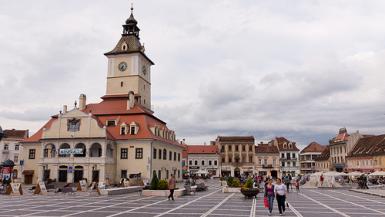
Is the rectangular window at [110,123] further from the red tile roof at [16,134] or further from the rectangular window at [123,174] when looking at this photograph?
the red tile roof at [16,134]

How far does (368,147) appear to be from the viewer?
260 ft

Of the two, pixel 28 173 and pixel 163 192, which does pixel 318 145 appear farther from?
pixel 163 192

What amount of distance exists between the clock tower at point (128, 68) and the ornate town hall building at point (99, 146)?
18.1 feet

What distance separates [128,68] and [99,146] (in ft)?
61.0

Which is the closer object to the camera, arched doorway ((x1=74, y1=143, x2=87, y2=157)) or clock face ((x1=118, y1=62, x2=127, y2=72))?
arched doorway ((x1=74, y1=143, x2=87, y2=157))

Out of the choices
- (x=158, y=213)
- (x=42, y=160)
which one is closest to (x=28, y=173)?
(x=42, y=160)

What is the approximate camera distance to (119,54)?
67.8 meters

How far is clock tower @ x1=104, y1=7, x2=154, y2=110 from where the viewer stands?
66.5 metres

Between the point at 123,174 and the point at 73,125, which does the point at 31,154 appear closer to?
the point at 73,125

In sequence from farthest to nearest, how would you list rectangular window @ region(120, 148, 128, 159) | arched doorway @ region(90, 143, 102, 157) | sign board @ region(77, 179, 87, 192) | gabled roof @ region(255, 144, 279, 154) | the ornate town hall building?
gabled roof @ region(255, 144, 279, 154) → rectangular window @ region(120, 148, 128, 159) → arched doorway @ region(90, 143, 102, 157) → the ornate town hall building → sign board @ region(77, 179, 87, 192)

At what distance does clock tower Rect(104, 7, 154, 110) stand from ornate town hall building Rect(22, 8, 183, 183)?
18.1 ft

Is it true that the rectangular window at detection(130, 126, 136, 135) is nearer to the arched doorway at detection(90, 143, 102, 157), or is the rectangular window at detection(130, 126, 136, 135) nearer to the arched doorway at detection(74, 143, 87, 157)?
the arched doorway at detection(90, 143, 102, 157)

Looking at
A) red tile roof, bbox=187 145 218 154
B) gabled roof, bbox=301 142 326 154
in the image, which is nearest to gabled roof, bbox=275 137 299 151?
gabled roof, bbox=301 142 326 154

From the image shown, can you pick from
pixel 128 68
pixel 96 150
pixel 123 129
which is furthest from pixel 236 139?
pixel 96 150
